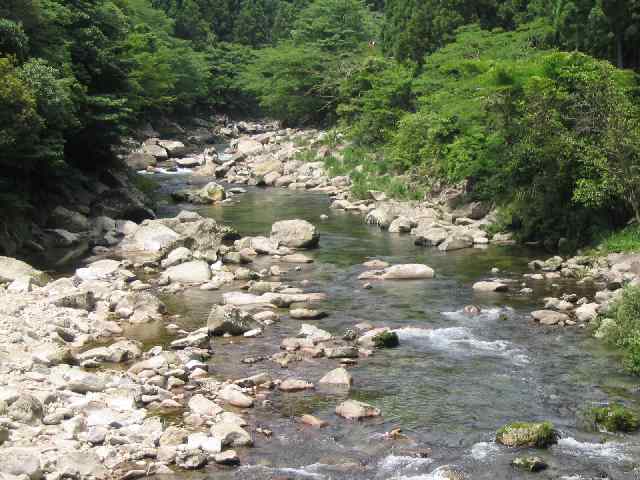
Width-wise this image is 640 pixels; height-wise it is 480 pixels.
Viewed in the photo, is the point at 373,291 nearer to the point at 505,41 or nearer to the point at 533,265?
the point at 533,265

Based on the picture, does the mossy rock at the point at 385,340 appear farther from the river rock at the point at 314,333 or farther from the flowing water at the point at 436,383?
the river rock at the point at 314,333

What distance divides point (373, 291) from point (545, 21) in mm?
19646

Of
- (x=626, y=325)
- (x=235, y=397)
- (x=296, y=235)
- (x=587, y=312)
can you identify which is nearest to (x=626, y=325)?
(x=626, y=325)

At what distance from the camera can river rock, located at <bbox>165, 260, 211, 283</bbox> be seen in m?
23.8

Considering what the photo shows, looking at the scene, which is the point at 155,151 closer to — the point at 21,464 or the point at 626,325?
the point at 626,325

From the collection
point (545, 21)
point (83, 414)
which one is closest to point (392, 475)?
point (83, 414)

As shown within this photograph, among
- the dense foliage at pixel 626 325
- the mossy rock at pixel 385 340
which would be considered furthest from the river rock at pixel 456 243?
the mossy rock at pixel 385 340

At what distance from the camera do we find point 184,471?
38.2 feet

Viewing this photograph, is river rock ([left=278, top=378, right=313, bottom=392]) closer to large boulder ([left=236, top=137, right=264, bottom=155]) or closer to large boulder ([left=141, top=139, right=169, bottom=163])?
large boulder ([left=236, top=137, right=264, bottom=155])

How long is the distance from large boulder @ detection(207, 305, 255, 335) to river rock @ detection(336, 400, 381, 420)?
16.7 ft

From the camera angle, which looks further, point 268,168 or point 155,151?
point 155,151

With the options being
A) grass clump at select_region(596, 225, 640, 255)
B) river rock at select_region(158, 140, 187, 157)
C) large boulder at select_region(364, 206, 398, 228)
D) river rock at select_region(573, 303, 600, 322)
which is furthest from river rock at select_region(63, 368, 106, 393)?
river rock at select_region(158, 140, 187, 157)

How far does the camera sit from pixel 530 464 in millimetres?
11766

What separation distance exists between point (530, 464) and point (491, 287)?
10.9 meters
